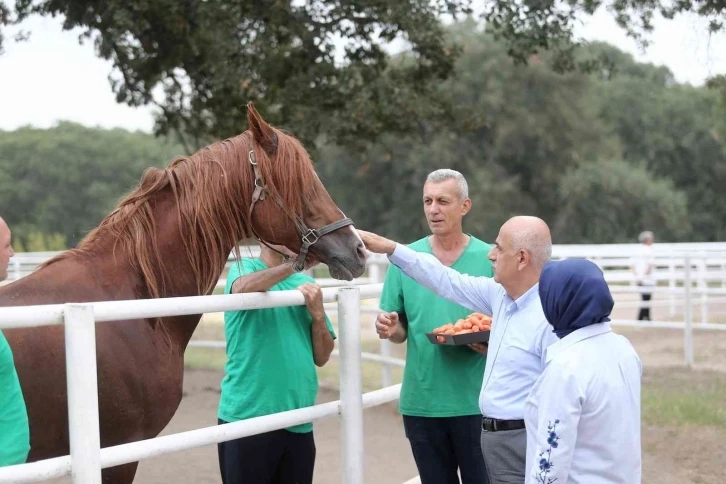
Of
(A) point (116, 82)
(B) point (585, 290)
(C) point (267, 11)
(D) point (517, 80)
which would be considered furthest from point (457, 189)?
(D) point (517, 80)

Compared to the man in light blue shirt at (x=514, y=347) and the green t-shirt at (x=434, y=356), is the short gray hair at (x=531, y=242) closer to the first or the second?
the man in light blue shirt at (x=514, y=347)

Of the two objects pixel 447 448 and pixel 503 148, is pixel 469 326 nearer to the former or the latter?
pixel 447 448

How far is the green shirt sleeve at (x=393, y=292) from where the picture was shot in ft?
12.5

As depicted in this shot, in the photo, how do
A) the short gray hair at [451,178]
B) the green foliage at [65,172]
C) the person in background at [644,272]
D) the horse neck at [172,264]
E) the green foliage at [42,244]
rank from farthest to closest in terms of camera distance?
the green foliage at [65,172] < the green foliage at [42,244] < the person in background at [644,272] < the short gray hair at [451,178] < the horse neck at [172,264]

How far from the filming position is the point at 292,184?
3.30m

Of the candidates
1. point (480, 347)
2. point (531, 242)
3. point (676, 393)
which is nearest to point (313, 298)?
point (480, 347)

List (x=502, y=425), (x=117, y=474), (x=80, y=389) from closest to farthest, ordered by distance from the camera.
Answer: (x=80, y=389) → (x=502, y=425) → (x=117, y=474)

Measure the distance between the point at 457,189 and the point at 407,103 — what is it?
224 inches

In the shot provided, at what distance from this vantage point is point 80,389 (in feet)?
7.78

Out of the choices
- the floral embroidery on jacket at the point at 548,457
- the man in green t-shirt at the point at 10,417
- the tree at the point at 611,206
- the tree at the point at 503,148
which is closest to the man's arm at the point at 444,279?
the floral embroidery on jacket at the point at 548,457

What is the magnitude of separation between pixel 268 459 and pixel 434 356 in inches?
32.8

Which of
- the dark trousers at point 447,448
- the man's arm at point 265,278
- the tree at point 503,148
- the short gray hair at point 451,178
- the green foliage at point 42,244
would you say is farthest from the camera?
the tree at point 503,148

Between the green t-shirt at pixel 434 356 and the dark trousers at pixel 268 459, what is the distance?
0.54 meters

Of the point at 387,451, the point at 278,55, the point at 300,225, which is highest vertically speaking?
the point at 278,55
